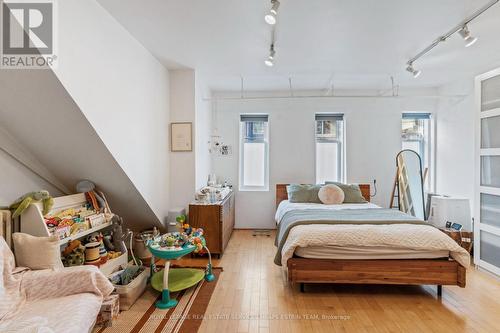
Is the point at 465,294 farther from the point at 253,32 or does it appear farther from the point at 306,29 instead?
the point at 253,32

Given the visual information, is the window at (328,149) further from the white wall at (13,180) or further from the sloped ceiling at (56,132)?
the white wall at (13,180)

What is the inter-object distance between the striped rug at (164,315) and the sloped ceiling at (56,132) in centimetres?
109

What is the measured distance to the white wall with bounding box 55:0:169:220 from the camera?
183 cm

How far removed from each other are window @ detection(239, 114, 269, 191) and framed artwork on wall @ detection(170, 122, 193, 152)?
1.39 meters

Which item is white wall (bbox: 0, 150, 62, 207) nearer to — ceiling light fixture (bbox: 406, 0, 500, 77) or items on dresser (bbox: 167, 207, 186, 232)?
items on dresser (bbox: 167, 207, 186, 232)

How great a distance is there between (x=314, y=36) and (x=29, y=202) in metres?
2.88

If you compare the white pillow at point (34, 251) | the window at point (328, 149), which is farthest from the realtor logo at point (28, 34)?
the window at point (328, 149)

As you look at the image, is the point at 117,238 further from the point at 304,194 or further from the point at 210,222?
the point at 304,194

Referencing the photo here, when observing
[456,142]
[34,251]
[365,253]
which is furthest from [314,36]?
[456,142]

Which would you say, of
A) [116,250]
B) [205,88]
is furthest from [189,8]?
[116,250]

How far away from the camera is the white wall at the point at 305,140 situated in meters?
4.57

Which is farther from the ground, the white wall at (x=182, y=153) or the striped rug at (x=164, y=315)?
the white wall at (x=182, y=153)

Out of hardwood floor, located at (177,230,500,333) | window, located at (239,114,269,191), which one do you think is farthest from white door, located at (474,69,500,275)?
window, located at (239,114,269,191)

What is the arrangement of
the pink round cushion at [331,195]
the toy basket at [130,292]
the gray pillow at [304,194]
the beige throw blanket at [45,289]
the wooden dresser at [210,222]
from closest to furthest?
the beige throw blanket at [45,289], the toy basket at [130,292], the wooden dresser at [210,222], the pink round cushion at [331,195], the gray pillow at [304,194]
